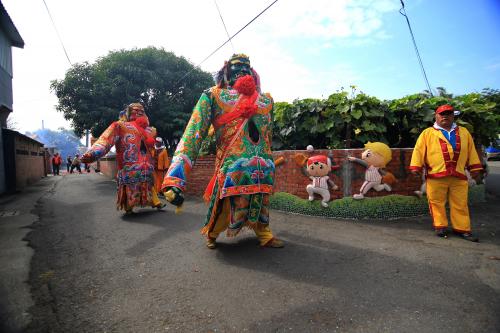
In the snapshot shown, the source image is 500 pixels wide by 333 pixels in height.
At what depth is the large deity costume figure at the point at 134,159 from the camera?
5.66 meters

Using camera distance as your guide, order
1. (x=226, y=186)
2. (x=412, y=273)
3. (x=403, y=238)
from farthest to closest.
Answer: (x=403, y=238) < (x=226, y=186) < (x=412, y=273)

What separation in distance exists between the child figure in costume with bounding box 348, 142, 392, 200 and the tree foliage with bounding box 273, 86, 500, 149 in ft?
2.09

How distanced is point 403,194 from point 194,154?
11.7 ft

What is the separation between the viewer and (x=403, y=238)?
3.79 metres

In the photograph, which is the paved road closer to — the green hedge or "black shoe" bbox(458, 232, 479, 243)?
"black shoe" bbox(458, 232, 479, 243)

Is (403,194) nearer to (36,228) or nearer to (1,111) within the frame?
(36,228)

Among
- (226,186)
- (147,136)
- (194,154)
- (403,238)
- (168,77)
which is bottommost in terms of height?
(403,238)

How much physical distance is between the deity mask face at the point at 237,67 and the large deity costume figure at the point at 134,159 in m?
3.02

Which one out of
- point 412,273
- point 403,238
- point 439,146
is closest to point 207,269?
point 412,273

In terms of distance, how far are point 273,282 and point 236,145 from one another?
1362mm

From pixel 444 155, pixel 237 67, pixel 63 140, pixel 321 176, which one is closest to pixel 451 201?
pixel 444 155

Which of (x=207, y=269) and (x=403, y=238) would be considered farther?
(x=403, y=238)

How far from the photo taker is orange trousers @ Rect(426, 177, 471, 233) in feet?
12.3

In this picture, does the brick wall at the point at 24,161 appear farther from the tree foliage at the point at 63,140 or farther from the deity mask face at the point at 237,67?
the tree foliage at the point at 63,140
